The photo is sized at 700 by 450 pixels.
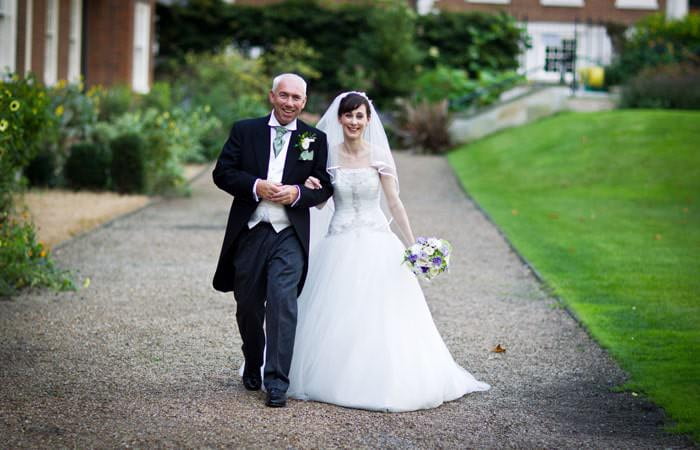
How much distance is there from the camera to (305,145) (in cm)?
596

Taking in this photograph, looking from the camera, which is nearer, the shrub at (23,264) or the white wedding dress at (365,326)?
the white wedding dress at (365,326)

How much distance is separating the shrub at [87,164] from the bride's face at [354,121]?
10481 millimetres

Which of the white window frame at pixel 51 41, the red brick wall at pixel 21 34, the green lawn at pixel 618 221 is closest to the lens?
the green lawn at pixel 618 221

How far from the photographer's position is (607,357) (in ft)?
23.6

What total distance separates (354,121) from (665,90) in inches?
789

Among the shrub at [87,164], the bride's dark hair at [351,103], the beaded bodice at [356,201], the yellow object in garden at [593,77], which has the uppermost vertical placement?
the yellow object in garden at [593,77]

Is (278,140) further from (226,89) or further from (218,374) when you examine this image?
(226,89)

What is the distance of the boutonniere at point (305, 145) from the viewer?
5.96 metres

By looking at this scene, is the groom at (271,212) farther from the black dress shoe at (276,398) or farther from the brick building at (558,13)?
the brick building at (558,13)

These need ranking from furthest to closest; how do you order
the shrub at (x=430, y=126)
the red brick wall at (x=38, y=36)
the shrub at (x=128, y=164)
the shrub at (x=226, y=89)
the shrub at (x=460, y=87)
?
1. the shrub at (x=460, y=87)
2. the shrub at (x=430, y=126)
3. the shrub at (x=226, y=89)
4. the red brick wall at (x=38, y=36)
5. the shrub at (x=128, y=164)

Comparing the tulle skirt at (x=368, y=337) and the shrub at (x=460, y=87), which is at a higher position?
the shrub at (x=460, y=87)

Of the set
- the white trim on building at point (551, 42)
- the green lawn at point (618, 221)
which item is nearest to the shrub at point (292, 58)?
the green lawn at point (618, 221)

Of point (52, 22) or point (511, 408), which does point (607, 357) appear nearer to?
point (511, 408)

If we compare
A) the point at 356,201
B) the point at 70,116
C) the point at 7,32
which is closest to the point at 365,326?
the point at 356,201
